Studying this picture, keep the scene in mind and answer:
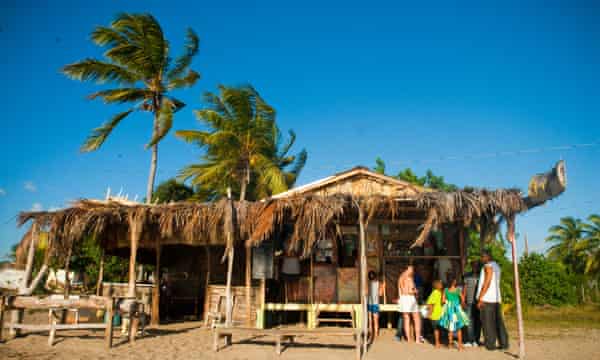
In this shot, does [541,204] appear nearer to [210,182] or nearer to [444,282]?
[444,282]

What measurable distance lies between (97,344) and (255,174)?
11734 mm

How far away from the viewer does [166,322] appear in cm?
1205

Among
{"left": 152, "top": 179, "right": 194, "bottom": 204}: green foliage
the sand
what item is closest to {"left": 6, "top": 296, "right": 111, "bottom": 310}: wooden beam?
the sand

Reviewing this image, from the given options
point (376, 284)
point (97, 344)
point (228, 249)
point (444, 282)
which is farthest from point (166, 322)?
point (444, 282)

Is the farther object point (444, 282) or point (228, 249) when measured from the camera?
point (444, 282)

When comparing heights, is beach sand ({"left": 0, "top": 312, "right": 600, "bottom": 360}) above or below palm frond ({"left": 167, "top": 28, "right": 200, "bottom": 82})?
below

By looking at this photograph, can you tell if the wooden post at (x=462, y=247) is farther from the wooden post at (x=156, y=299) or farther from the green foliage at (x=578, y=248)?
the green foliage at (x=578, y=248)

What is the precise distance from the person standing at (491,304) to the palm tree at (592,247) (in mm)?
23789

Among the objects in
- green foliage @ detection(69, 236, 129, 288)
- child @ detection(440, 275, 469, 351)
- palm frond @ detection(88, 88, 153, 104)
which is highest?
palm frond @ detection(88, 88, 153, 104)

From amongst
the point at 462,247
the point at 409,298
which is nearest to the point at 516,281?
the point at 409,298

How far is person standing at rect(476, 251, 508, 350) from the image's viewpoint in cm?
760

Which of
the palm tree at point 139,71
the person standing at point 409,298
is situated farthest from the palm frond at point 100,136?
the person standing at point 409,298

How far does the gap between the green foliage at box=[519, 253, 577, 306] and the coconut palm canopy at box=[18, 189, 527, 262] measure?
1428 centimetres

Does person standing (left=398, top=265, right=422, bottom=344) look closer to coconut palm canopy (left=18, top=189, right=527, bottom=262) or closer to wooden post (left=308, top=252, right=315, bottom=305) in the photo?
coconut palm canopy (left=18, top=189, right=527, bottom=262)
